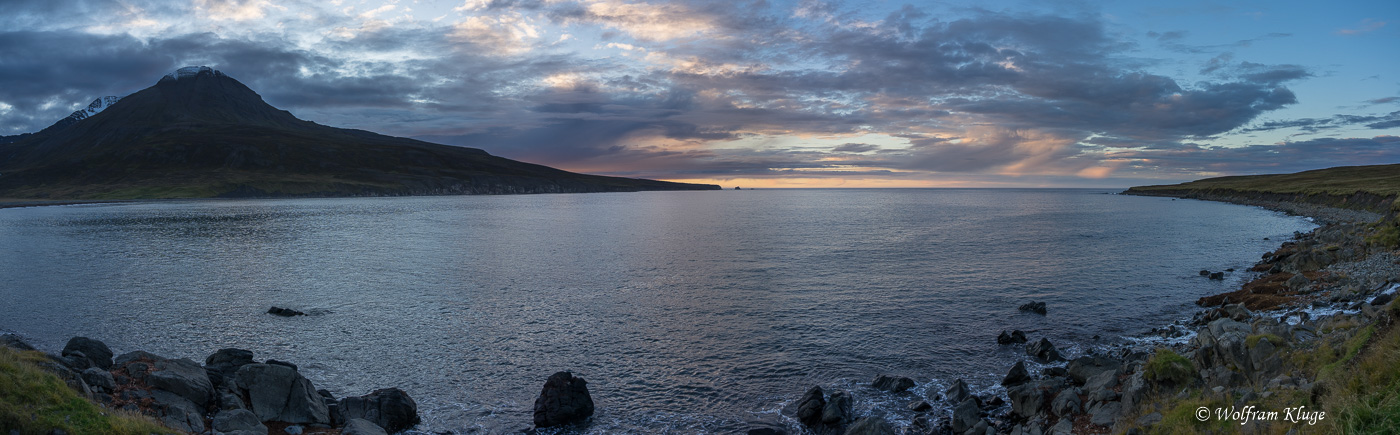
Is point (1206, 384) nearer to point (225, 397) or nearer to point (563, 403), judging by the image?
point (563, 403)

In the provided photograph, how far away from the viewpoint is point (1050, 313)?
122ft

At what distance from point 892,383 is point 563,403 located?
43.1 feet

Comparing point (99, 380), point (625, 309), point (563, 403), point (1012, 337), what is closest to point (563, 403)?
point (563, 403)

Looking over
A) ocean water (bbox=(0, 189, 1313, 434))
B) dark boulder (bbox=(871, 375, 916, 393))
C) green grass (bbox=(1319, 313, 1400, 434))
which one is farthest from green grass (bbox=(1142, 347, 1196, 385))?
dark boulder (bbox=(871, 375, 916, 393))

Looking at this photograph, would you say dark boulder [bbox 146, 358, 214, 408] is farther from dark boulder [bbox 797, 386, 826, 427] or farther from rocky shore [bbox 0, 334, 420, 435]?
dark boulder [bbox 797, 386, 826, 427]

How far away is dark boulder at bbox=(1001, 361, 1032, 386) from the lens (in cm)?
2467

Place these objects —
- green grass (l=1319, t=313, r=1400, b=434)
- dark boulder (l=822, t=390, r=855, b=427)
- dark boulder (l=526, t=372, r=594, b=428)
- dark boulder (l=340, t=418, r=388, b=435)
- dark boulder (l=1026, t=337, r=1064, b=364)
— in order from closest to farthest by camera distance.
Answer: green grass (l=1319, t=313, r=1400, b=434), dark boulder (l=340, t=418, r=388, b=435), dark boulder (l=822, t=390, r=855, b=427), dark boulder (l=526, t=372, r=594, b=428), dark boulder (l=1026, t=337, r=1064, b=364)

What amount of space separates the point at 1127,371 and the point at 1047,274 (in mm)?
32407

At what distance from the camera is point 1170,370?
18328mm

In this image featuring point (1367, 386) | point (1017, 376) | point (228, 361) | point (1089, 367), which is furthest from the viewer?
point (1017, 376)

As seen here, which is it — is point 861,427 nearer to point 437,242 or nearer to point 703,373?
point 703,373

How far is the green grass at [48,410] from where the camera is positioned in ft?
46.9

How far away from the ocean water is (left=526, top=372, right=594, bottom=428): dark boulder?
694mm

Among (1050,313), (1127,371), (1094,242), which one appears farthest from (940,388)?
(1094,242)
